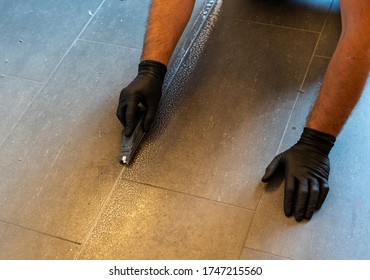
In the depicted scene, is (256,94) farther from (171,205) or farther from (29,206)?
(29,206)

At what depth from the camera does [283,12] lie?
6.14 ft

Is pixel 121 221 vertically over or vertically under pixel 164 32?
under

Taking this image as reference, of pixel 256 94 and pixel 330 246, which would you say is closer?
pixel 330 246

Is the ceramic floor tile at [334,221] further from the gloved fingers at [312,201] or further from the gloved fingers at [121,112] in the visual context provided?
the gloved fingers at [121,112]

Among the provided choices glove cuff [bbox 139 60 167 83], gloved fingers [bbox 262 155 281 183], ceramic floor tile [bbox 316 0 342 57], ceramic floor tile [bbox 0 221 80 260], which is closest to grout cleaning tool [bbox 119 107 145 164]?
glove cuff [bbox 139 60 167 83]

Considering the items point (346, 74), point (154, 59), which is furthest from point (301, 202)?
point (154, 59)

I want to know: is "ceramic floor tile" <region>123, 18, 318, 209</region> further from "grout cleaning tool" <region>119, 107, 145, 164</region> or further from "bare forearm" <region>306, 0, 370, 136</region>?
"bare forearm" <region>306, 0, 370, 136</region>

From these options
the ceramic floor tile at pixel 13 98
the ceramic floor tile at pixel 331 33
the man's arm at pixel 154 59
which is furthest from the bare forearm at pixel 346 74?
the ceramic floor tile at pixel 13 98

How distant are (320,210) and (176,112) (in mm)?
532

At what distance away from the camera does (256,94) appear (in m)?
1.67

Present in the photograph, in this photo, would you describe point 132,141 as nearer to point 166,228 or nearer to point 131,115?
point 131,115
